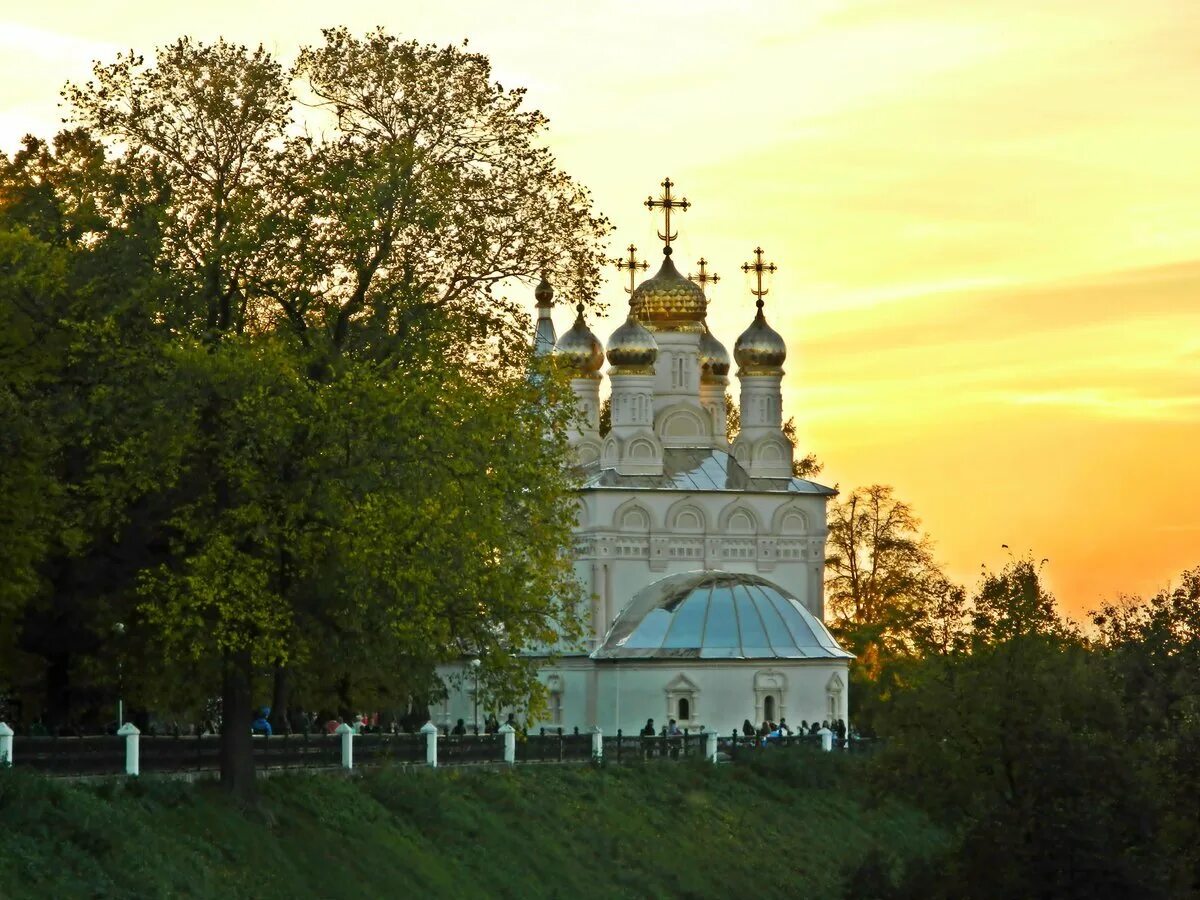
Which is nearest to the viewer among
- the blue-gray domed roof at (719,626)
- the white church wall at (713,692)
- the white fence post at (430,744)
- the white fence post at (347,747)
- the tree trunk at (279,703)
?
the tree trunk at (279,703)

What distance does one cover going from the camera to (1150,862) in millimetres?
32906

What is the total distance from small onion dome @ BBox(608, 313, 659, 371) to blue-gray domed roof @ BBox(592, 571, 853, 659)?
5427 millimetres

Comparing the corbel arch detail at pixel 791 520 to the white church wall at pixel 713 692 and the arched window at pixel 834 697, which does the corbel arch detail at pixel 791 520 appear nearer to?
the arched window at pixel 834 697

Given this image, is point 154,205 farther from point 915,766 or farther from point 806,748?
point 806,748

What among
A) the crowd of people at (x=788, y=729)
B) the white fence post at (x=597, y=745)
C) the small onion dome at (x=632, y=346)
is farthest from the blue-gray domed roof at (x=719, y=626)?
the white fence post at (x=597, y=745)

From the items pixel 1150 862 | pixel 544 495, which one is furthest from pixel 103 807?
pixel 1150 862

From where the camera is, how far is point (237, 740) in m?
31.2

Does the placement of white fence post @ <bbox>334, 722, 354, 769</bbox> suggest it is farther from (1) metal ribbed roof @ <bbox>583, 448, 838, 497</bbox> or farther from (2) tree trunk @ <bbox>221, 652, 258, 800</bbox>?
(1) metal ribbed roof @ <bbox>583, 448, 838, 497</bbox>

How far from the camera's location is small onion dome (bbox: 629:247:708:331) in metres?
63.4

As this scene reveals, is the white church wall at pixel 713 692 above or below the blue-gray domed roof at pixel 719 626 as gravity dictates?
below

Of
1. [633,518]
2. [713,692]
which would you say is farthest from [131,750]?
[633,518]

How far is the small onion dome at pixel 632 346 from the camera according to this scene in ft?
201

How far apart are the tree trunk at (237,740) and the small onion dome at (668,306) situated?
3297 cm

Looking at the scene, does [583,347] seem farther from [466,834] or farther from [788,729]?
[466,834]
